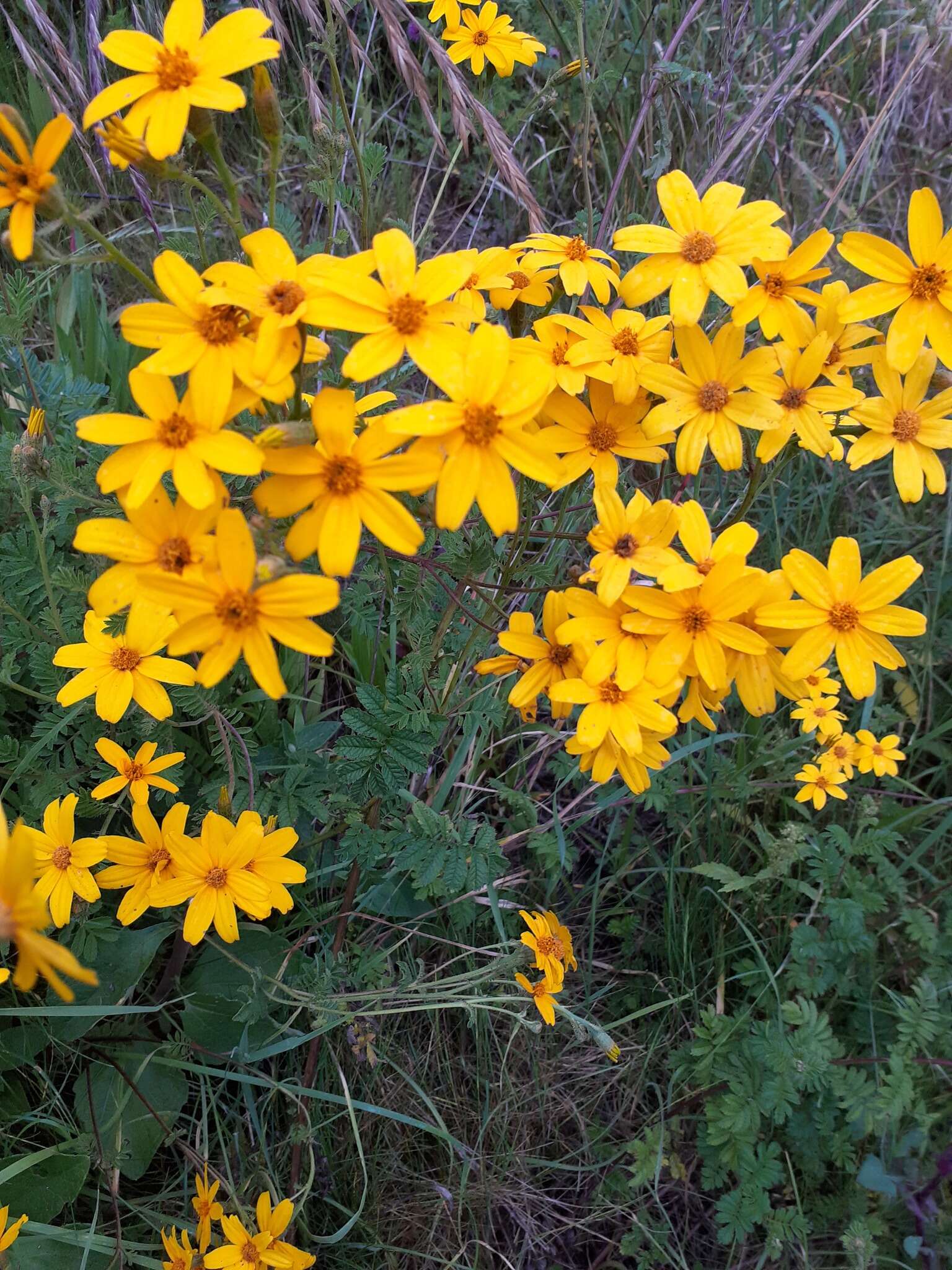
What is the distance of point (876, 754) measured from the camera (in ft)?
9.45

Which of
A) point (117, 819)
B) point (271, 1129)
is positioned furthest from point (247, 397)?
point (271, 1129)

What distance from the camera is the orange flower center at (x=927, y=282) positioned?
1601 millimetres

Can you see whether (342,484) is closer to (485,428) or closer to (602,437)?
(485,428)

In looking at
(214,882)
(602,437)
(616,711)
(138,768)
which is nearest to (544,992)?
(214,882)

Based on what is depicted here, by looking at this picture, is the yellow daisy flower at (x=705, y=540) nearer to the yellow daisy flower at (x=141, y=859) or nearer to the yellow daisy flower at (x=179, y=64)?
the yellow daisy flower at (x=179, y=64)

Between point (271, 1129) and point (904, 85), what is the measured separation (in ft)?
14.7

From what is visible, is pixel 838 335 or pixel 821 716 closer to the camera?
pixel 838 335

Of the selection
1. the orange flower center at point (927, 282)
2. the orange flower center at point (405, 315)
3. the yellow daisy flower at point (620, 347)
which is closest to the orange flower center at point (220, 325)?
the orange flower center at point (405, 315)

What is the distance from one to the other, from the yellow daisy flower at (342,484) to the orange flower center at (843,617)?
2.53 feet

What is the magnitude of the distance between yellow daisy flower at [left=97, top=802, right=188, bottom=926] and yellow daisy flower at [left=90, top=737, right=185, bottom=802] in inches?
1.6

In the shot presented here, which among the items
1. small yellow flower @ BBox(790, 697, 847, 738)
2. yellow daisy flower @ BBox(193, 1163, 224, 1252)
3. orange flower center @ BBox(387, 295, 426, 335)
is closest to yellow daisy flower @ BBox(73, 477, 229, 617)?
orange flower center @ BBox(387, 295, 426, 335)

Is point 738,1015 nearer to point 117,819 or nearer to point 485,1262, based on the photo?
point 485,1262

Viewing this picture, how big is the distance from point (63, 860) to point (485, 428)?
1.46 meters

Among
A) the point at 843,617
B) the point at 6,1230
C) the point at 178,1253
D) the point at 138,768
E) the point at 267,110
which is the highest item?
the point at 267,110
